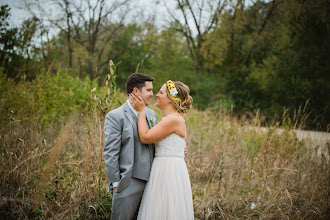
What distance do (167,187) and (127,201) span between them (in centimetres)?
44

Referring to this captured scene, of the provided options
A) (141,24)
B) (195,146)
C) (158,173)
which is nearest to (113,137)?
(158,173)

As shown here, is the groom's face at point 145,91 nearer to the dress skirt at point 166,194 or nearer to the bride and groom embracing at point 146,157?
the bride and groom embracing at point 146,157

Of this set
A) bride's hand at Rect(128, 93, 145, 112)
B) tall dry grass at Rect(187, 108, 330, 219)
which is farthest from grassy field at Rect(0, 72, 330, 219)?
bride's hand at Rect(128, 93, 145, 112)

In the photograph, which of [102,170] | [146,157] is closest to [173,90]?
[146,157]

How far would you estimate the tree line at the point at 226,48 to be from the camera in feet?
36.8

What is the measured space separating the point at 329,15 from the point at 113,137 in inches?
482

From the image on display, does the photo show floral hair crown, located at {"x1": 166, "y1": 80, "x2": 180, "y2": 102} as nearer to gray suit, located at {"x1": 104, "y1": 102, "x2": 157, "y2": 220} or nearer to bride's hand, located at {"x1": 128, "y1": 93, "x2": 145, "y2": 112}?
bride's hand, located at {"x1": 128, "y1": 93, "x2": 145, "y2": 112}

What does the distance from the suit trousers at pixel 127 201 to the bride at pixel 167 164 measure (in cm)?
11

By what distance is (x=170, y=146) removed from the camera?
2.77 metres

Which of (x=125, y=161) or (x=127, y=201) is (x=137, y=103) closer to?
(x=125, y=161)

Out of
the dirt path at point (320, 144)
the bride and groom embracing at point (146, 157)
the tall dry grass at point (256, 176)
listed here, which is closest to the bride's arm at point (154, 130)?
the bride and groom embracing at point (146, 157)

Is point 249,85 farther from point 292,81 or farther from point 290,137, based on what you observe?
point 290,137

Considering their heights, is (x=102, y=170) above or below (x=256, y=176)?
above

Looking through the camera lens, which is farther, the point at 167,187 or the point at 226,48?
the point at 226,48
